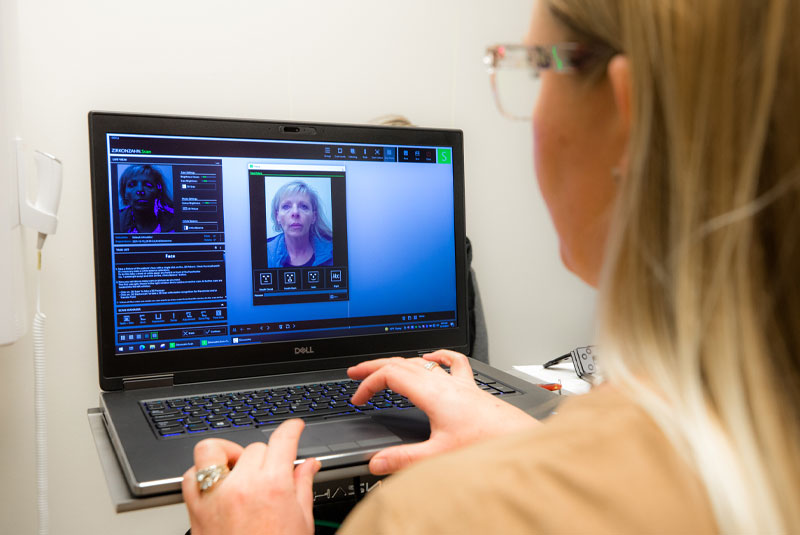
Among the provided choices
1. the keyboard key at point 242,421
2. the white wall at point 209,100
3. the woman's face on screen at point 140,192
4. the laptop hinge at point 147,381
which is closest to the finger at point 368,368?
the keyboard key at point 242,421

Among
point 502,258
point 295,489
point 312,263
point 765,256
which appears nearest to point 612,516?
point 765,256

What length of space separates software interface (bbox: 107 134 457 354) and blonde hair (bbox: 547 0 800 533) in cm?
71

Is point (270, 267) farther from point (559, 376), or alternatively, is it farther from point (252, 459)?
point (559, 376)

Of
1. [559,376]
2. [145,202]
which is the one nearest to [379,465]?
[145,202]

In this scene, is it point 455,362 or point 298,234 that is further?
point 298,234

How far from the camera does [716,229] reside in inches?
12.9

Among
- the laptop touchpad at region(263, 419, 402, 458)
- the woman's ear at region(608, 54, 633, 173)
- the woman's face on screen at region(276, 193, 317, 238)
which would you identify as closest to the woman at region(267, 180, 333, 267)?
the woman's face on screen at region(276, 193, 317, 238)

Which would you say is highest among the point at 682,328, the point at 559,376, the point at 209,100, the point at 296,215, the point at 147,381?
the point at 209,100

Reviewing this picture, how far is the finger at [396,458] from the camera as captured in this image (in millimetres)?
649

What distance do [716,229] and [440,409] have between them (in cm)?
44

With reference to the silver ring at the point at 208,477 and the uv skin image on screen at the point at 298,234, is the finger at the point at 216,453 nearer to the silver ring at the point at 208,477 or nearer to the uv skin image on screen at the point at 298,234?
the silver ring at the point at 208,477

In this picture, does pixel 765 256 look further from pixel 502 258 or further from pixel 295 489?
pixel 502 258

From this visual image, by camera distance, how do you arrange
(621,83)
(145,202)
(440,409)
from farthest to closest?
(145,202)
(440,409)
(621,83)

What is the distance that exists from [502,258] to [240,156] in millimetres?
808
